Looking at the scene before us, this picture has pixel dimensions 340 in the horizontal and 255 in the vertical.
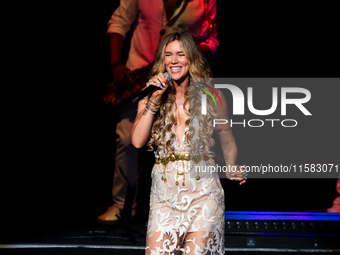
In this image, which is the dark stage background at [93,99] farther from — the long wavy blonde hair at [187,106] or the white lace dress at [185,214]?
the white lace dress at [185,214]

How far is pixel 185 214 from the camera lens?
180 centimetres

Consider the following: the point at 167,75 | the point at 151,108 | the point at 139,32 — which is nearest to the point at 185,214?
the point at 151,108

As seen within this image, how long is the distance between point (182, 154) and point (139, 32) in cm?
209

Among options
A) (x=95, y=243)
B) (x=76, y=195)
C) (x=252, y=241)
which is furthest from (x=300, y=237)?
(x=76, y=195)

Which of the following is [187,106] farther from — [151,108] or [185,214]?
[185,214]

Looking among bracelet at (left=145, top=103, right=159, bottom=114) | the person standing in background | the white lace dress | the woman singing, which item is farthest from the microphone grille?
the person standing in background

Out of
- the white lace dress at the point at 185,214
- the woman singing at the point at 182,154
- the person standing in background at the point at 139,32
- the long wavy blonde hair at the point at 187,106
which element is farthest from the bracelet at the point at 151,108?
the person standing in background at the point at 139,32

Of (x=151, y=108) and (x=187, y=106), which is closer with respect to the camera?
(x=151, y=108)

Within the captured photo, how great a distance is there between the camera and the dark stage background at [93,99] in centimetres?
384

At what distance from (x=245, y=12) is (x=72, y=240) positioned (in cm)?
266

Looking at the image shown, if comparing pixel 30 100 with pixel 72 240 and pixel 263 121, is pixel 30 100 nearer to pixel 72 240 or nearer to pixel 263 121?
pixel 72 240

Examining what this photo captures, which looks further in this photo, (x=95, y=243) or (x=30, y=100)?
(x=30, y=100)

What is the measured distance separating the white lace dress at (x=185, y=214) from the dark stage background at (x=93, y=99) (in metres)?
1.69

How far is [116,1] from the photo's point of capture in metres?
4.18
